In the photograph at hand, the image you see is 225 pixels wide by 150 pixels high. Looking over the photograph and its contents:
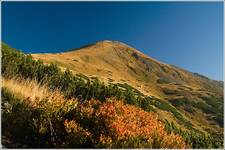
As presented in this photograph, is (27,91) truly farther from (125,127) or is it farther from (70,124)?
(125,127)

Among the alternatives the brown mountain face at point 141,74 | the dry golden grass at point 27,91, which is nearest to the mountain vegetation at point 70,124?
the dry golden grass at point 27,91

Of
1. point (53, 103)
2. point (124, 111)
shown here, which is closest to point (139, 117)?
point (124, 111)

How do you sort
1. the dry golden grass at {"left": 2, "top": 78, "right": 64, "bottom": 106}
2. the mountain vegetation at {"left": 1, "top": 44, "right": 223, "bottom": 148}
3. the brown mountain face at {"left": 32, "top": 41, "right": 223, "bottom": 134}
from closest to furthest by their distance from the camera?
the mountain vegetation at {"left": 1, "top": 44, "right": 223, "bottom": 148} → the dry golden grass at {"left": 2, "top": 78, "right": 64, "bottom": 106} → the brown mountain face at {"left": 32, "top": 41, "right": 223, "bottom": 134}

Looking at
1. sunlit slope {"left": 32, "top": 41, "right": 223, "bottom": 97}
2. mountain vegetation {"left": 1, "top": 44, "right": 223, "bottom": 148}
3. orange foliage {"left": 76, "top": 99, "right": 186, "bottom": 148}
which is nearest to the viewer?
orange foliage {"left": 76, "top": 99, "right": 186, "bottom": 148}

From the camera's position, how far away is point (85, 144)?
330 inches

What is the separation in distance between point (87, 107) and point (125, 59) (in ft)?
544

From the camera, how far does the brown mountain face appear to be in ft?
320

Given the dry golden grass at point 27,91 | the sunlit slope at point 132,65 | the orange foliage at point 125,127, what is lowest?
the orange foliage at point 125,127

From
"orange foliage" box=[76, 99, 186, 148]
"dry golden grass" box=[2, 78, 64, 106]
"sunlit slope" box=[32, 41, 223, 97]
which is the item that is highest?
"sunlit slope" box=[32, 41, 223, 97]

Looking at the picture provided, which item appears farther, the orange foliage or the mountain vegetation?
the mountain vegetation

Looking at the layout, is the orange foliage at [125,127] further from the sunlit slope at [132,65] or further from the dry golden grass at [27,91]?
Result: the sunlit slope at [132,65]

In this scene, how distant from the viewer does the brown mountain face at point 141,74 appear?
97.6 m

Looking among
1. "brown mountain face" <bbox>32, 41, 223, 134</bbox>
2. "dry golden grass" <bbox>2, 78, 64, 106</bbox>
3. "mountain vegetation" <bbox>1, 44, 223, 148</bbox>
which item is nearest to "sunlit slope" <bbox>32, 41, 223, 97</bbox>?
"brown mountain face" <bbox>32, 41, 223, 134</bbox>

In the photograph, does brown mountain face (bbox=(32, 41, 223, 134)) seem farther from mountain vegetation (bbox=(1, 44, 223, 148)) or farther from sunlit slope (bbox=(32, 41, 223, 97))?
mountain vegetation (bbox=(1, 44, 223, 148))
